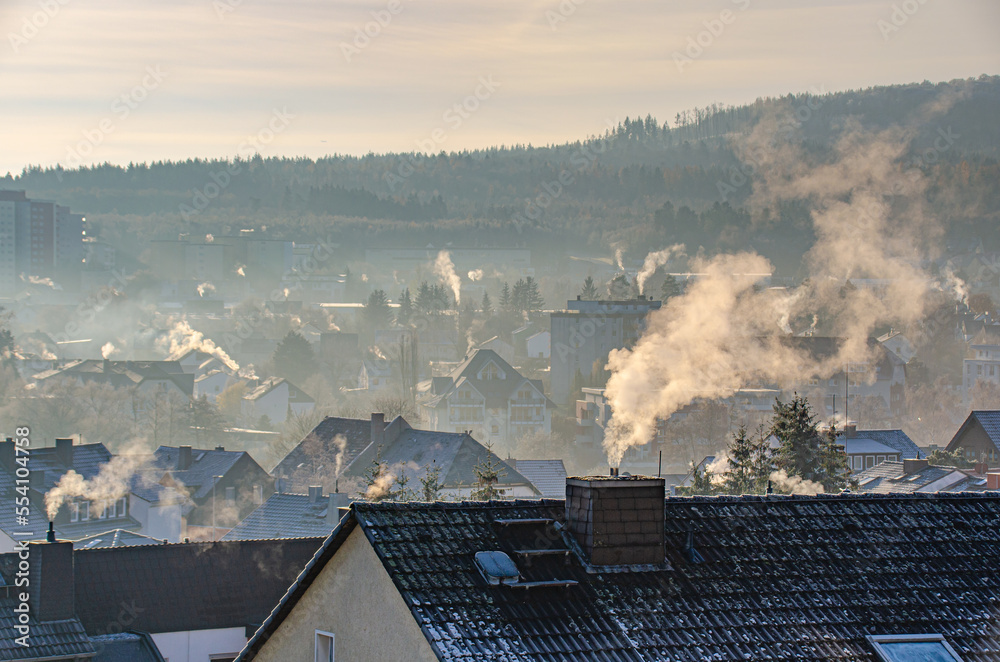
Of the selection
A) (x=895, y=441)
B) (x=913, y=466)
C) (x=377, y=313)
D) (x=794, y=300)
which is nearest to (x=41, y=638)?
(x=913, y=466)

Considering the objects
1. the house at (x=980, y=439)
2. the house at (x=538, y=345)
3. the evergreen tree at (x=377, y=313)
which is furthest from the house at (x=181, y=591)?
the evergreen tree at (x=377, y=313)

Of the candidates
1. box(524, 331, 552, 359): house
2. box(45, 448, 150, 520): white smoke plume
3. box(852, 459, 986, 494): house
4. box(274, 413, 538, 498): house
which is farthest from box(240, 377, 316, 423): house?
box(852, 459, 986, 494): house

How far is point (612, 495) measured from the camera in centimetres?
1094

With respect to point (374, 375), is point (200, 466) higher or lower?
higher

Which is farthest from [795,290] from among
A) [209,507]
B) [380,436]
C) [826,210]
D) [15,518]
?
[15,518]

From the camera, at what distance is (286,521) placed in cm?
4738

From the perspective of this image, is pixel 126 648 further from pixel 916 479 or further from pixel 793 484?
pixel 916 479

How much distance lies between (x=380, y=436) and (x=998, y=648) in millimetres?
52959

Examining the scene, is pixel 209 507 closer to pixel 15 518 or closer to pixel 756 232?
pixel 15 518

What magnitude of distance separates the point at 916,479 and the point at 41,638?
34.2 metres

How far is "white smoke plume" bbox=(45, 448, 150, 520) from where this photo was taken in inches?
1828

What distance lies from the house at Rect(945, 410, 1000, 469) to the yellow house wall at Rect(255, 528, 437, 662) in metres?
46.7

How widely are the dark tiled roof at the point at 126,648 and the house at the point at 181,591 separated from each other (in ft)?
0.11

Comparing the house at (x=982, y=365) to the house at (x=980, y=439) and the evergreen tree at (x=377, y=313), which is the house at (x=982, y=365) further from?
the evergreen tree at (x=377, y=313)
